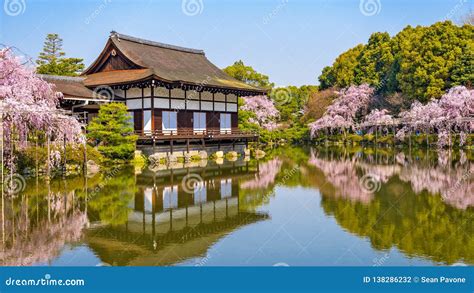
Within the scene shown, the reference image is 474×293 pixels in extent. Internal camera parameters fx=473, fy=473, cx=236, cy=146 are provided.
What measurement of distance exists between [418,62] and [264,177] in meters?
27.8

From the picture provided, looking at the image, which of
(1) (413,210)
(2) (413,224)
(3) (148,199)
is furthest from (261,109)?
(2) (413,224)

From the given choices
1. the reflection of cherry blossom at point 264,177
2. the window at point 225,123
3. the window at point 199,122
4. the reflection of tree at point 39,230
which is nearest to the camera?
the reflection of tree at point 39,230

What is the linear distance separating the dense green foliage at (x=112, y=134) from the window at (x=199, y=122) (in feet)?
19.5

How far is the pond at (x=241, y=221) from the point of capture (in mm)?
8445

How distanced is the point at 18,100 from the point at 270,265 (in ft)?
44.7

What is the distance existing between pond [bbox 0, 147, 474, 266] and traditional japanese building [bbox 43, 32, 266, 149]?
8.44m

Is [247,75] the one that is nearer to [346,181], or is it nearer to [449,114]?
[449,114]

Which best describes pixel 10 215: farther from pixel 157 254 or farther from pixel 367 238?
pixel 367 238

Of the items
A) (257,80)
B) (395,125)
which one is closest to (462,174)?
(395,125)

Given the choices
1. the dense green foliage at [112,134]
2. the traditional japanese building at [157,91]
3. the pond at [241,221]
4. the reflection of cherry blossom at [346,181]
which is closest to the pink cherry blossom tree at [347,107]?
the traditional japanese building at [157,91]

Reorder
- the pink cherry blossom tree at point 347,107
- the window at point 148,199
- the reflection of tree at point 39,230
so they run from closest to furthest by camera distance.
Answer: the reflection of tree at point 39,230 → the window at point 148,199 → the pink cherry blossom tree at point 347,107

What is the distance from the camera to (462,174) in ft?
64.0

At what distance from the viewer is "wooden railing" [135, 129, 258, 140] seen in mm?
26734

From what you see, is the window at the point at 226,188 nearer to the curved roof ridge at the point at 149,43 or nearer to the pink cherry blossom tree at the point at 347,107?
the curved roof ridge at the point at 149,43
